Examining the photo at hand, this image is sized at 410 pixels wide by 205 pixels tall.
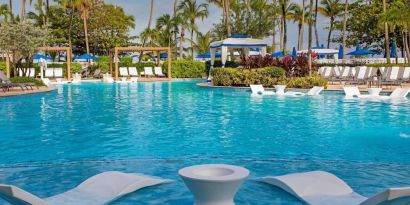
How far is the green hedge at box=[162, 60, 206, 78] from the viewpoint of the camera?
38.1m

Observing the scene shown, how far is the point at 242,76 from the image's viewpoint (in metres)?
24.9

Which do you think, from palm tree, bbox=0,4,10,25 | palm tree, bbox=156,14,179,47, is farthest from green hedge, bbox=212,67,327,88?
palm tree, bbox=0,4,10,25

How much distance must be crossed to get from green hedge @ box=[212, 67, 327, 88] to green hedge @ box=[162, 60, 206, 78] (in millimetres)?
11945

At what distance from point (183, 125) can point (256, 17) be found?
1357 inches

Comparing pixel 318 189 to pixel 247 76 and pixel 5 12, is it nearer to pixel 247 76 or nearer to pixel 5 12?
pixel 247 76

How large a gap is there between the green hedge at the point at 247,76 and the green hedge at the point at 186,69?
1189cm

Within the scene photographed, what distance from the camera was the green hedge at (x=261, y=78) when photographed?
2284 cm

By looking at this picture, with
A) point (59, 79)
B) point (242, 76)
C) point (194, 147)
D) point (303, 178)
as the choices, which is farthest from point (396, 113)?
point (59, 79)

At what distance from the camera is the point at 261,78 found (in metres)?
24.2

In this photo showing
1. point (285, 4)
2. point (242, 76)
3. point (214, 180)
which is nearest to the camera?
point (214, 180)

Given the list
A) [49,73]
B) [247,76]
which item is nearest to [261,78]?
[247,76]

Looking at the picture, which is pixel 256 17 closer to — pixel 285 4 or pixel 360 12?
pixel 285 4

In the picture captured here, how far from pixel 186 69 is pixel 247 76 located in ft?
47.5

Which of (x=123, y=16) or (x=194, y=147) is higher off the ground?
(x=123, y=16)
